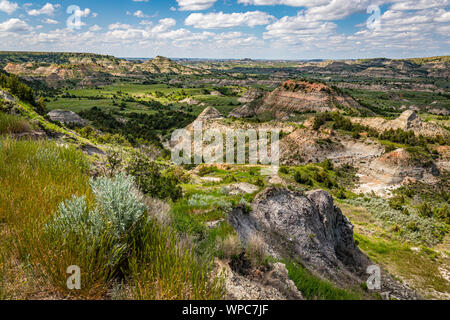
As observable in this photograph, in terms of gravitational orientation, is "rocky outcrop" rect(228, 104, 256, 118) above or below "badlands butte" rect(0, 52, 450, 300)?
above

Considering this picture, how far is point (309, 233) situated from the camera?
39.9 ft

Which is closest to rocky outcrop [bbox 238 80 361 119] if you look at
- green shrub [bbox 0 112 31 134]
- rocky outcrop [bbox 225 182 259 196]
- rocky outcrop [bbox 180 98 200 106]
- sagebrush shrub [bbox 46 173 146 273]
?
rocky outcrop [bbox 180 98 200 106]

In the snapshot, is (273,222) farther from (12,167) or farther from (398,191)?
(398,191)

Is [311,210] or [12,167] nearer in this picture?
[12,167]

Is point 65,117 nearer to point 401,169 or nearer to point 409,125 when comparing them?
point 401,169

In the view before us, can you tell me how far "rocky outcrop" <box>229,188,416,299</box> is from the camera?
10094mm

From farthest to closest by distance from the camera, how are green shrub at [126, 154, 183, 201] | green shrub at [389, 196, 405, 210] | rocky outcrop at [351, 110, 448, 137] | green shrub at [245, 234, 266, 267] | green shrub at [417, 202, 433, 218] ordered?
rocky outcrop at [351, 110, 448, 137] → green shrub at [389, 196, 405, 210] → green shrub at [417, 202, 433, 218] → green shrub at [126, 154, 183, 201] → green shrub at [245, 234, 266, 267]

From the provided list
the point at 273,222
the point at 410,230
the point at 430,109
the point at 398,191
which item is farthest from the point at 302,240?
the point at 430,109

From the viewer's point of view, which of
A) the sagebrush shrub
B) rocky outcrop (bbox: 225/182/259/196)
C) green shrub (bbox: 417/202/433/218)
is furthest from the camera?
green shrub (bbox: 417/202/433/218)

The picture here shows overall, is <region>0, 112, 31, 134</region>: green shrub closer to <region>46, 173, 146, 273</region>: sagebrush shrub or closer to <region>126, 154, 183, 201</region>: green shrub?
<region>126, 154, 183, 201</region>: green shrub

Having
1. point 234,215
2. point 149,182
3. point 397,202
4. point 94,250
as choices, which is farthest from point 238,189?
point 397,202

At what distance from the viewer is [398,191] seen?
31062 millimetres

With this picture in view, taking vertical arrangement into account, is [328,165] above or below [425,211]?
above
